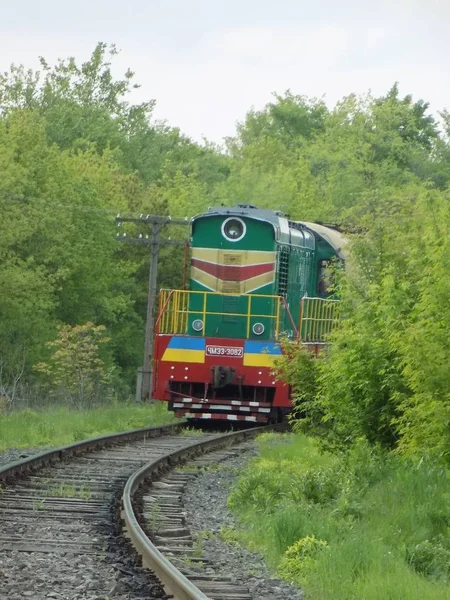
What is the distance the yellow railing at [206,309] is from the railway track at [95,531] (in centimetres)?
628

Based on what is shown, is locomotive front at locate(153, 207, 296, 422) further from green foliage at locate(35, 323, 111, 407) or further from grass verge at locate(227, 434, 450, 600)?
green foliage at locate(35, 323, 111, 407)

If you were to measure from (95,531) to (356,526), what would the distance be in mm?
2387

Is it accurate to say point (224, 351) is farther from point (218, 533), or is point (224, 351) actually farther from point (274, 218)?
point (218, 533)

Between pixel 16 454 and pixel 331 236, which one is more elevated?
pixel 331 236

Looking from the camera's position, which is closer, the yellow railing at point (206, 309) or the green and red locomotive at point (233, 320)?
the green and red locomotive at point (233, 320)

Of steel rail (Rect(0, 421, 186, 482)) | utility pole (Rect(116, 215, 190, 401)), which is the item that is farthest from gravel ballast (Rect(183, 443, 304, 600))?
utility pole (Rect(116, 215, 190, 401))

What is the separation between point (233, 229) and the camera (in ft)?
80.9

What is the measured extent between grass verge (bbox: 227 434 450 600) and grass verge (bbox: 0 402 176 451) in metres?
6.03

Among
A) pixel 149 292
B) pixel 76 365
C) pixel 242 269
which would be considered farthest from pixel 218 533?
pixel 76 365

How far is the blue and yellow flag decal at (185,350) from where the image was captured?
23.9m

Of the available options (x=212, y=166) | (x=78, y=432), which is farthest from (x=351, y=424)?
(x=212, y=166)

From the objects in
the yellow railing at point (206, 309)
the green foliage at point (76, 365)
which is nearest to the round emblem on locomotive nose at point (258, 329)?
the yellow railing at point (206, 309)

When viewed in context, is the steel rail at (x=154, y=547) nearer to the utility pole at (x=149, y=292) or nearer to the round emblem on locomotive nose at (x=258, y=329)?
the round emblem on locomotive nose at (x=258, y=329)

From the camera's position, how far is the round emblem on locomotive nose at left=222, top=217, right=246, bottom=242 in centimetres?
2458
